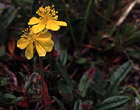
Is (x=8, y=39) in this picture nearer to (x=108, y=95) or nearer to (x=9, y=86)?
(x=9, y=86)

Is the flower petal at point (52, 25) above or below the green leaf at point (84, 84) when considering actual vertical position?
above

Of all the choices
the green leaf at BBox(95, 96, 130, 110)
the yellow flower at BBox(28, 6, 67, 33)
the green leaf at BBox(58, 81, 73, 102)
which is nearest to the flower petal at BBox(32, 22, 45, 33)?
the yellow flower at BBox(28, 6, 67, 33)

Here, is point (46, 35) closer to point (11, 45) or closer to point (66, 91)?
point (66, 91)

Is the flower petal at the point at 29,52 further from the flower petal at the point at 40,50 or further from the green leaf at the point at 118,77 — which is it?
the green leaf at the point at 118,77

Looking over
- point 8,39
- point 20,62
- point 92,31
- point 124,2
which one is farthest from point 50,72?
point 124,2

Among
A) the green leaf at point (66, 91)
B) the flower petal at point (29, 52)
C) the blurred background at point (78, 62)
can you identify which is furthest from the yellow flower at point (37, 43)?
the green leaf at point (66, 91)

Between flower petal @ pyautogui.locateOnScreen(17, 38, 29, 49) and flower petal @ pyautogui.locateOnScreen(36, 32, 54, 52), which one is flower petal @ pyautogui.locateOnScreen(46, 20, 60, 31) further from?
flower petal @ pyautogui.locateOnScreen(17, 38, 29, 49)
